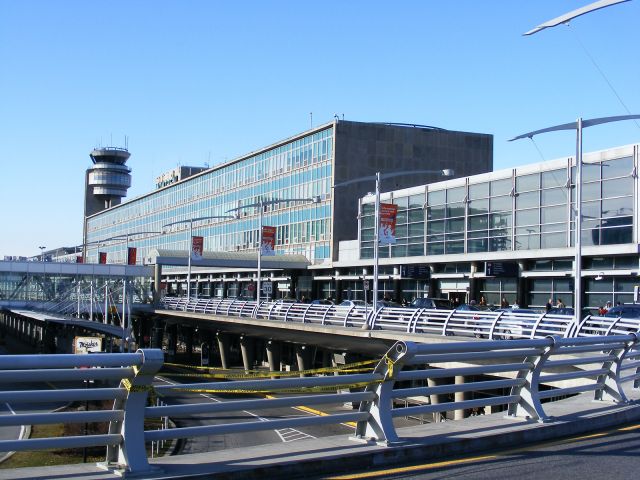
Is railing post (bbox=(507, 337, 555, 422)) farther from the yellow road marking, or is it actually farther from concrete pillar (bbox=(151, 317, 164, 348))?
concrete pillar (bbox=(151, 317, 164, 348))

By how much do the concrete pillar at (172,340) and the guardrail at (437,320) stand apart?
36.6 feet

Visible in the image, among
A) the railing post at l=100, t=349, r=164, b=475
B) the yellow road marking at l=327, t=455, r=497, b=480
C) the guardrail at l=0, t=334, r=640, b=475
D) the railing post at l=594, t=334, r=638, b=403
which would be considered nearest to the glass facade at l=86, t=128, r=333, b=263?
the railing post at l=594, t=334, r=638, b=403

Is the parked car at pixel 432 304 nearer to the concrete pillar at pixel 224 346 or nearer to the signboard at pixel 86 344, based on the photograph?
the signboard at pixel 86 344

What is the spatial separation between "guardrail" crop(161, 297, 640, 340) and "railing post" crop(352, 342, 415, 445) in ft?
49.7

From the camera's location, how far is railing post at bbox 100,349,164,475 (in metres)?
6.96

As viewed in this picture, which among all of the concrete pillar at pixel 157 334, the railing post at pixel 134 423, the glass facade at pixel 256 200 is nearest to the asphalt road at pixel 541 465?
the railing post at pixel 134 423

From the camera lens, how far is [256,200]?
96.9 metres

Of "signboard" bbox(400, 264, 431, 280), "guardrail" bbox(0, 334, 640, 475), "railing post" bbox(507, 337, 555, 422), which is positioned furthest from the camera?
"signboard" bbox(400, 264, 431, 280)

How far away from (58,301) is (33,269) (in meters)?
4.40

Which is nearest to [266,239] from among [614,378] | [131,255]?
[131,255]

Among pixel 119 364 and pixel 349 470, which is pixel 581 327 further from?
pixel 119 364

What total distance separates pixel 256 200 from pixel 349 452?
89511mm

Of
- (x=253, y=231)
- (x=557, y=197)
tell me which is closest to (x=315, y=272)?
(x=253, y=231)

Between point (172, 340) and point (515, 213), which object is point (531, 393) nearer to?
point (515, 213)
